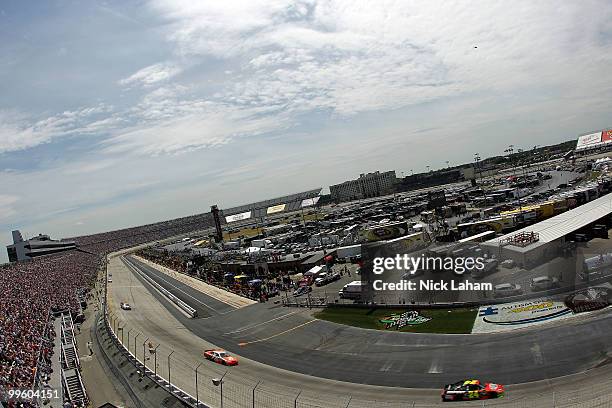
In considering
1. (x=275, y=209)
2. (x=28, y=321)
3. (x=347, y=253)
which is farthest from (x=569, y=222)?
(x=275, y=209)

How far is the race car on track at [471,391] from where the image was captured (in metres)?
19.6

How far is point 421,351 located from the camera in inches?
1030

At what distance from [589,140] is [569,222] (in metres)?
146

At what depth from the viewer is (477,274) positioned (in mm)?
35125

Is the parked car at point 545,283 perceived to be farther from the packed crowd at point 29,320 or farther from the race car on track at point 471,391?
the packed crowd at point 29,320

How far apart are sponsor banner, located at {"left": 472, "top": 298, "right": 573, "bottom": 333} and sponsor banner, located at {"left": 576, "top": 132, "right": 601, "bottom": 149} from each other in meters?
156

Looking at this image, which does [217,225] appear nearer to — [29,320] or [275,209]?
[275,209]

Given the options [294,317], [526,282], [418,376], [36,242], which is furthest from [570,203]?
[36,242]

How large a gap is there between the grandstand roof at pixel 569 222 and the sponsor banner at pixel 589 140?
128m

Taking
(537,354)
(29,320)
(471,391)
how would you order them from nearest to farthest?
(471,391) → (537,354) → (29,320)

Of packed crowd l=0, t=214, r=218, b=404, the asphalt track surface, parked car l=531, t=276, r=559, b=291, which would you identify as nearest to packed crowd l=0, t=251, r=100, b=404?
packed crowd l=0, t=214, r=218, b=404

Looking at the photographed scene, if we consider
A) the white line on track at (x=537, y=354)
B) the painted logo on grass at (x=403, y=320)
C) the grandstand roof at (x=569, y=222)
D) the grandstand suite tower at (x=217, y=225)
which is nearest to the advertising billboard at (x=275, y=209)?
the grandstand suite tower at (x=217, y=225)

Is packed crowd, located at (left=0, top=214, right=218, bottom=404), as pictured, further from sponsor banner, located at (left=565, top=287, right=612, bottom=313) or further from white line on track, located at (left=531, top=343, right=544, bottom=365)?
sponsor banner, located at (left=565, top=287, right=612, bottom=313)

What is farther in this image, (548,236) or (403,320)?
(548,236)
